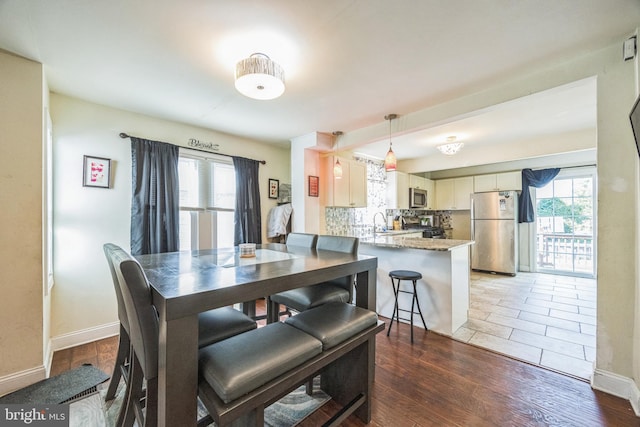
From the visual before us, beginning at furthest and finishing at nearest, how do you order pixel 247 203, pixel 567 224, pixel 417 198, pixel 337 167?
pixel 417 198
pixel 567 224
pixel 247 203
pixel 337 167

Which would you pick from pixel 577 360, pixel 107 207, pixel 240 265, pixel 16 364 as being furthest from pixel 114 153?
pixel 577 360

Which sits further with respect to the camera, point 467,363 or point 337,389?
point 467,363

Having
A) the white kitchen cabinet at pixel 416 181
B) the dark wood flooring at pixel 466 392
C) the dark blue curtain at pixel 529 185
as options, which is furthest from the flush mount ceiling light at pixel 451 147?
the dark wood flooring at pixel 466 392

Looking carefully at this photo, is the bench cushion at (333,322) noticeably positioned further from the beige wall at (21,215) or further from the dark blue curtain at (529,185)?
the dark blue curtain at (529,185)

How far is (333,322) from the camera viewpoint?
1.44 metres

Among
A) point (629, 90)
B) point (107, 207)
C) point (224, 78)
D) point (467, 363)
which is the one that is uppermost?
point (224, 78)

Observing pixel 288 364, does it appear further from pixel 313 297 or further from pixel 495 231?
pixel 495 231

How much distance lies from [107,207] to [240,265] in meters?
2.15

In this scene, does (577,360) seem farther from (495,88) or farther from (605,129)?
(495,88)

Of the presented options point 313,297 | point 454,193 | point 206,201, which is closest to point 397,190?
point 454,193

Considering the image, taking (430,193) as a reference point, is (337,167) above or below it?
above

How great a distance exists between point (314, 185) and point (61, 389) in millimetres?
3228

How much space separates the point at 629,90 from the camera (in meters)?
1.73

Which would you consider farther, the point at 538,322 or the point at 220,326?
the point at 538,322
